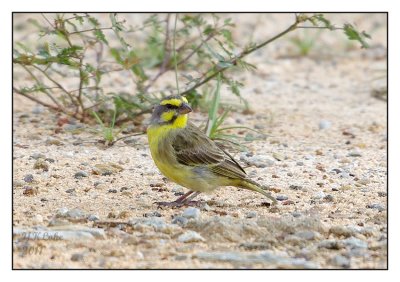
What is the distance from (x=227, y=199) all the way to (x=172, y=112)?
790mm

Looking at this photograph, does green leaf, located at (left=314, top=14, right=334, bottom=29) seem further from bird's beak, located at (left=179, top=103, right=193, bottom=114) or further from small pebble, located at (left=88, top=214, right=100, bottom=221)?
small pebble, located at (left=88, top=214, right=100, bottom=221)

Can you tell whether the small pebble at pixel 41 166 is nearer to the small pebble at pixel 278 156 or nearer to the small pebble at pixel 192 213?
the small pebble at pixel 192 213

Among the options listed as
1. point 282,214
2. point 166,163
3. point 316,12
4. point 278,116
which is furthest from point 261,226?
point 278,116

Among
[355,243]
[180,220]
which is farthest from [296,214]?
[180,220]

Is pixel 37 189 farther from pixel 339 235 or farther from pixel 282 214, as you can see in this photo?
pixel 339 235

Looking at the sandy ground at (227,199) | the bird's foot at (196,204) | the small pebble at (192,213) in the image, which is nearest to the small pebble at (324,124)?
the sandy ground at (227,199)

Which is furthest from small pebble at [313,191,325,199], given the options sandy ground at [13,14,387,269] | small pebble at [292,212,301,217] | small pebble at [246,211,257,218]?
small pebble at [246,211,257,218]

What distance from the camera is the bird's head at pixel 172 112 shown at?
6.62 metres

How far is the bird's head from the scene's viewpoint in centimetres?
662

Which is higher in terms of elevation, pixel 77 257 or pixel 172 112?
pixel 172 112

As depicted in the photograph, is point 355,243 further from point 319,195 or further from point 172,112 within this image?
point 172,112

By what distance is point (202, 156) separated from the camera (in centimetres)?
652

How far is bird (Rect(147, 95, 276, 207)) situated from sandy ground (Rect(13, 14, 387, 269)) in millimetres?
167

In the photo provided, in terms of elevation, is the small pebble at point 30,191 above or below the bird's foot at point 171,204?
above
